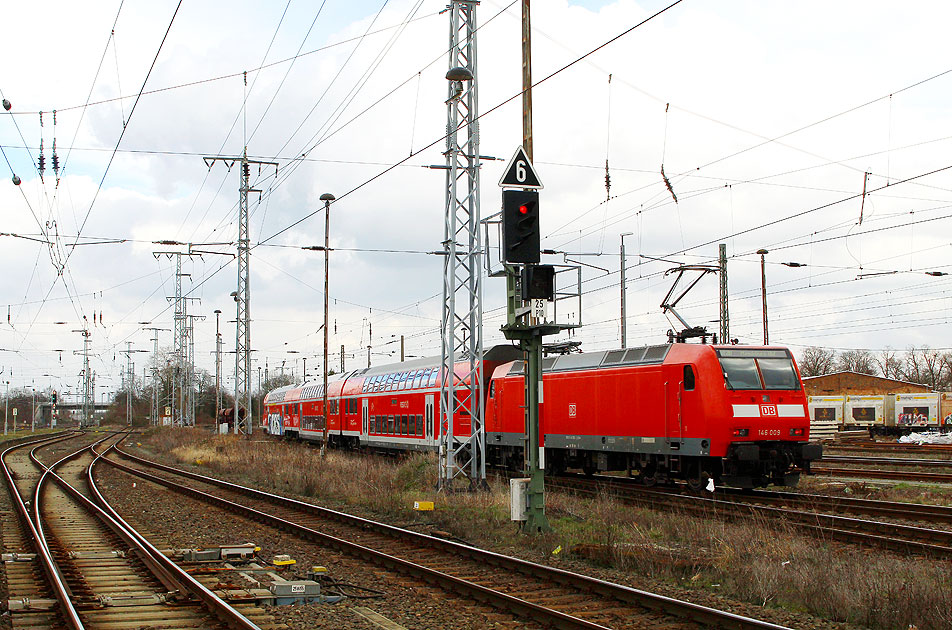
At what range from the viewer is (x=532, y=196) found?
13414 millimetres

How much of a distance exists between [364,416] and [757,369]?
2164 cm

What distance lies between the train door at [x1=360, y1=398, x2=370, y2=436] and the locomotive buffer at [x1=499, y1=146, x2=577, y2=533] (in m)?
23.4

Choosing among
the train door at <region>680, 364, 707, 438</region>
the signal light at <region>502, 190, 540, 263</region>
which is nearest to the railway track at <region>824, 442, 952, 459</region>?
the train door at <region>680, 364, 707, 438</region>

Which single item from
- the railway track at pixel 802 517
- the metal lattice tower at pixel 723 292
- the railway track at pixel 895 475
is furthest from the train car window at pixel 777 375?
the metal lattice tower at pixel 723 292

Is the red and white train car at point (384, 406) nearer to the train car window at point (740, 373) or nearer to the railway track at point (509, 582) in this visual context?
the train car window at point (740, 373)

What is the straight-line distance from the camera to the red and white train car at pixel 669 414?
17500 mm

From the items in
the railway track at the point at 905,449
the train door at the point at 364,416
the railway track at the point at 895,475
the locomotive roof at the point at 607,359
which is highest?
the locomotive roof at the point at 607,359

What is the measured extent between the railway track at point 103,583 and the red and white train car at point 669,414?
6.00m

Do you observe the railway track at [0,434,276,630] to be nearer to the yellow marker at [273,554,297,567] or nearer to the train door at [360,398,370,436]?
the yellow marker at [273,554,297,567]

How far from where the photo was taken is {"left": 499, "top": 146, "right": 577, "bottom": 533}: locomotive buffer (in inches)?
519

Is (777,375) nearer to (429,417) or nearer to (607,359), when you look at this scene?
(607,359)

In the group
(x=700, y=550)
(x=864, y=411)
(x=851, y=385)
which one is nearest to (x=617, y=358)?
(x=700, y=550)

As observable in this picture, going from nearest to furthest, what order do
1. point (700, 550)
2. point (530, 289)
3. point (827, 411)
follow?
point (700, 550) < point (530, 289) < point (827, 411)

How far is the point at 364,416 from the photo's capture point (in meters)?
36.8
